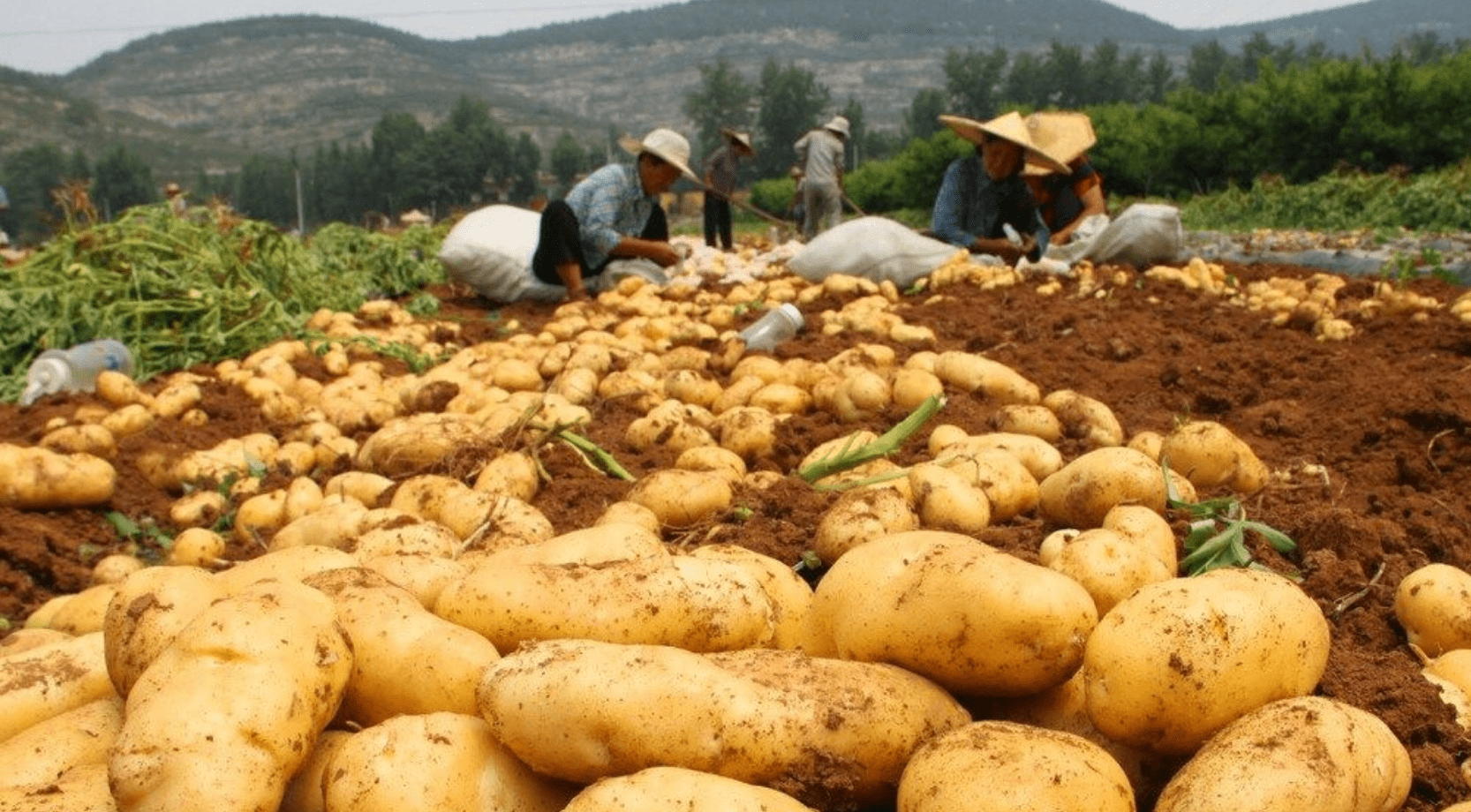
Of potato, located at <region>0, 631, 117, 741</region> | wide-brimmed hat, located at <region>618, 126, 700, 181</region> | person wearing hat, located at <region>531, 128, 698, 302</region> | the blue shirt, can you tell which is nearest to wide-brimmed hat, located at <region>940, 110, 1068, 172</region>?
the blue shirt

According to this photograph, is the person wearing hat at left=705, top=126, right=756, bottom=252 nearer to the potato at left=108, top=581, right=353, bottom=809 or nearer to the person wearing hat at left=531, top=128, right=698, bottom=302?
the person wearing hat at left=531, top=128, right=698, bottom=302

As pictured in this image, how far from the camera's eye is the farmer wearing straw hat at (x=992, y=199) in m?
8.12

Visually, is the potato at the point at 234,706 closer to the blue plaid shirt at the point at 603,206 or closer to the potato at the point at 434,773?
the potato at the point at 434,773

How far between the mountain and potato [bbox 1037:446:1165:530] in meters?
90.9

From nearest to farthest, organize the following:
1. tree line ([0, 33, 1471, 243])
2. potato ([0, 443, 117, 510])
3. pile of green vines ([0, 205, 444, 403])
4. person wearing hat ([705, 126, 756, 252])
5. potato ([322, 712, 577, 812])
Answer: potato ([322, 712, 577, 812])
potato ([0, 443, 117, 510])
pile of green vines ([0, 205, 444, 403])
person wearing hat ([705, 126, 756, 252])
tree line ([0, 33, 1471, 243])

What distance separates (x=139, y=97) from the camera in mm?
135000

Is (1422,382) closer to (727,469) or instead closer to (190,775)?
(727,469)

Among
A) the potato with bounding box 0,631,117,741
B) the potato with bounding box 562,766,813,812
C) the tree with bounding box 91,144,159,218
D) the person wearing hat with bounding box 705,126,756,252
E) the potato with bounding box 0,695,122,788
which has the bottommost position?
the tree with bounding box 91,144,159,218

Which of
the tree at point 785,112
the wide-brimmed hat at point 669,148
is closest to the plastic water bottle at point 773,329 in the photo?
the wide-brimmed hat at point 669,148

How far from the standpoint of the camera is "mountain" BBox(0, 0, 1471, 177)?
95812mm

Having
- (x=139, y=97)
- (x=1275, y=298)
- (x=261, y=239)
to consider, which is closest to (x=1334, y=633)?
(x=1275, y=298)

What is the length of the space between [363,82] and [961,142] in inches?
4871

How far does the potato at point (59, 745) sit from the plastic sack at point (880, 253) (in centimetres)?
622

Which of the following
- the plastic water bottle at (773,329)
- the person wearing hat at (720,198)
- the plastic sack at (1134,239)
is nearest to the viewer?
the plastic water bottle at (773,329)
